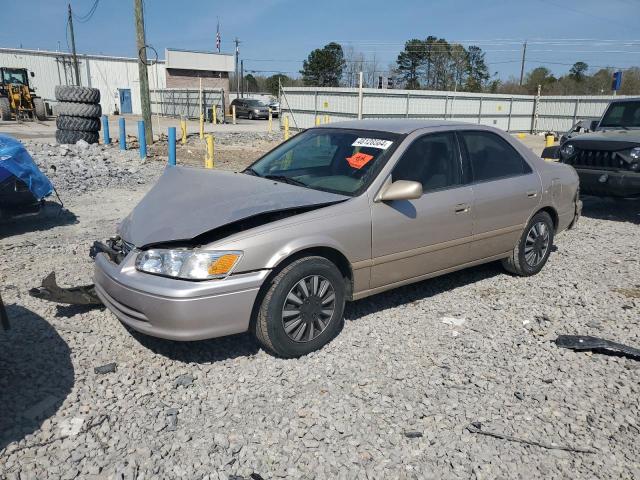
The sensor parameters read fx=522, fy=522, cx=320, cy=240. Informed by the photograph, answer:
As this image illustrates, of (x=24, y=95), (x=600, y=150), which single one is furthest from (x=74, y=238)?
(x=24, y=95)

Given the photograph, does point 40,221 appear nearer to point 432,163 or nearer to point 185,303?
point 185,303

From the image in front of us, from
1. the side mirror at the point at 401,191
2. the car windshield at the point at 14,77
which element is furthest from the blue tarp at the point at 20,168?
the car windshield at the point at 14,77

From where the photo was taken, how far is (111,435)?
2.81 metres

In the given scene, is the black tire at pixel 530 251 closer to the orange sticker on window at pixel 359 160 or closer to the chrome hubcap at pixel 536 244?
the chrome hubcap at pixel 536 244

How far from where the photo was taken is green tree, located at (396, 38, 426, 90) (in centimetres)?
6631

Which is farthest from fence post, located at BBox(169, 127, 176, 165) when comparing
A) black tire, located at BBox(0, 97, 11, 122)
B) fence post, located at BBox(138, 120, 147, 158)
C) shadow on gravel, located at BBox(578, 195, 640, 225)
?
black tire, located at BBox(0, 97, 11, 122)

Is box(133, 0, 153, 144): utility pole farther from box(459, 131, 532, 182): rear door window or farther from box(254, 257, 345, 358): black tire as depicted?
box(254, 257, 345, 358): black tire

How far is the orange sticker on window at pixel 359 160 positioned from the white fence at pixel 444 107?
19117 millimetres

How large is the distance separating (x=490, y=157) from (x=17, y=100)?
31.1 meters

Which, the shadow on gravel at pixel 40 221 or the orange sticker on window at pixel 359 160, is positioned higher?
the orange sticker on window at pixel 359 160

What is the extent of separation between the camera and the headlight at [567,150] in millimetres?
8445

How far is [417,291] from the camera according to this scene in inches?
196

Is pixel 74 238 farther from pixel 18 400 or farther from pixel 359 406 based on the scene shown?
pixel 359 406

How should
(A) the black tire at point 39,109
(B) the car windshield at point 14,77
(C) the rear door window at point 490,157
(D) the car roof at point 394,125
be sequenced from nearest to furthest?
(D) the car roof at point 394,125, (C) the rear door window at point 490,157, (A) the black tire at point 39,109, (B) the car windshield at point 14,77
